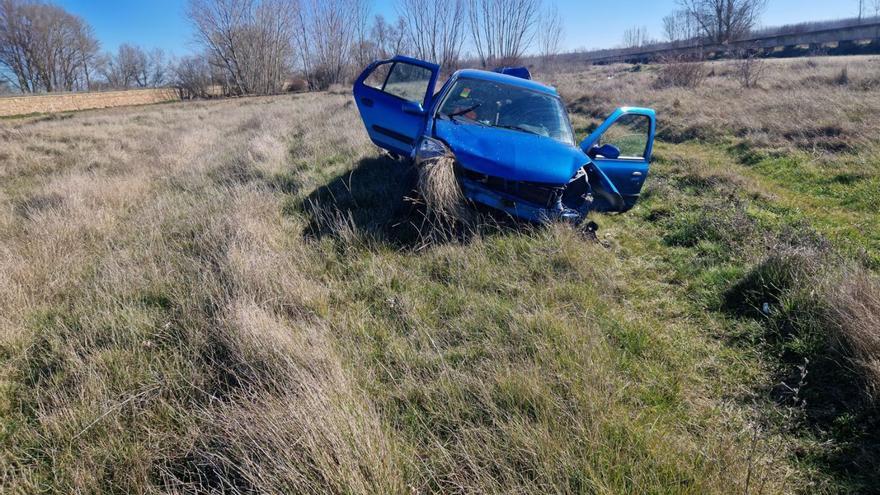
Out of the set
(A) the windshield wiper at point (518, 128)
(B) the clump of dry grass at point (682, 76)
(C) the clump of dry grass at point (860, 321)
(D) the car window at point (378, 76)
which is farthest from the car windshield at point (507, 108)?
(B) the clump of dry grass at point (682, 76)

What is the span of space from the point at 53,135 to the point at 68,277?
41.6 ft

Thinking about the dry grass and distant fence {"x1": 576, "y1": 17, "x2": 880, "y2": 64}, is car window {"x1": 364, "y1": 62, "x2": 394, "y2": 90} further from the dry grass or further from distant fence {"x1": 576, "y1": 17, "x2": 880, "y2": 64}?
distant fence {"x1": 576, "y1": 17, "x2": 880, "y2": 64}

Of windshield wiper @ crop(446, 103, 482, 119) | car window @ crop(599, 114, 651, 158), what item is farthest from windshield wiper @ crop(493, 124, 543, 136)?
car window @ crop(599, 114, 651, 158)

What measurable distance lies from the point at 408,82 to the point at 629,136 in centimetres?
613

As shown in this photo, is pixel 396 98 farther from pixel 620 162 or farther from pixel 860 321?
pixel 860 321

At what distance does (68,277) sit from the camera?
3.24 metres

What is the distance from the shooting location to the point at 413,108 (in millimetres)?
4895

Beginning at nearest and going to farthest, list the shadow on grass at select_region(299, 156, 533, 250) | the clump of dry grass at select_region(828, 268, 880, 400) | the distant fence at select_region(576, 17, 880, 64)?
the clump of dry grass at select_region(828, 268, 880, 400)
the shadow on grass at select_region(299, 156, 533, 250)
the distant fence at select_region(576, 17, 880, 64)

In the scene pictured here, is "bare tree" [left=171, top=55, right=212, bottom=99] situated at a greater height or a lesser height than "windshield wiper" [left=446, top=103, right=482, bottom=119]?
greater

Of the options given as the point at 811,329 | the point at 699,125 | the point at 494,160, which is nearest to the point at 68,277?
the point at 494,160

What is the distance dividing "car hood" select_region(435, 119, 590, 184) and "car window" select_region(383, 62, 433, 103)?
1.64m

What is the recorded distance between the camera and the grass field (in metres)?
1.68

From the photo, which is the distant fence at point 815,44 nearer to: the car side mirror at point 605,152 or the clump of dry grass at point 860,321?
the car side mirror at point 605,152

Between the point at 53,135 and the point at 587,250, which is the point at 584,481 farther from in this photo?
the point at 53,135
